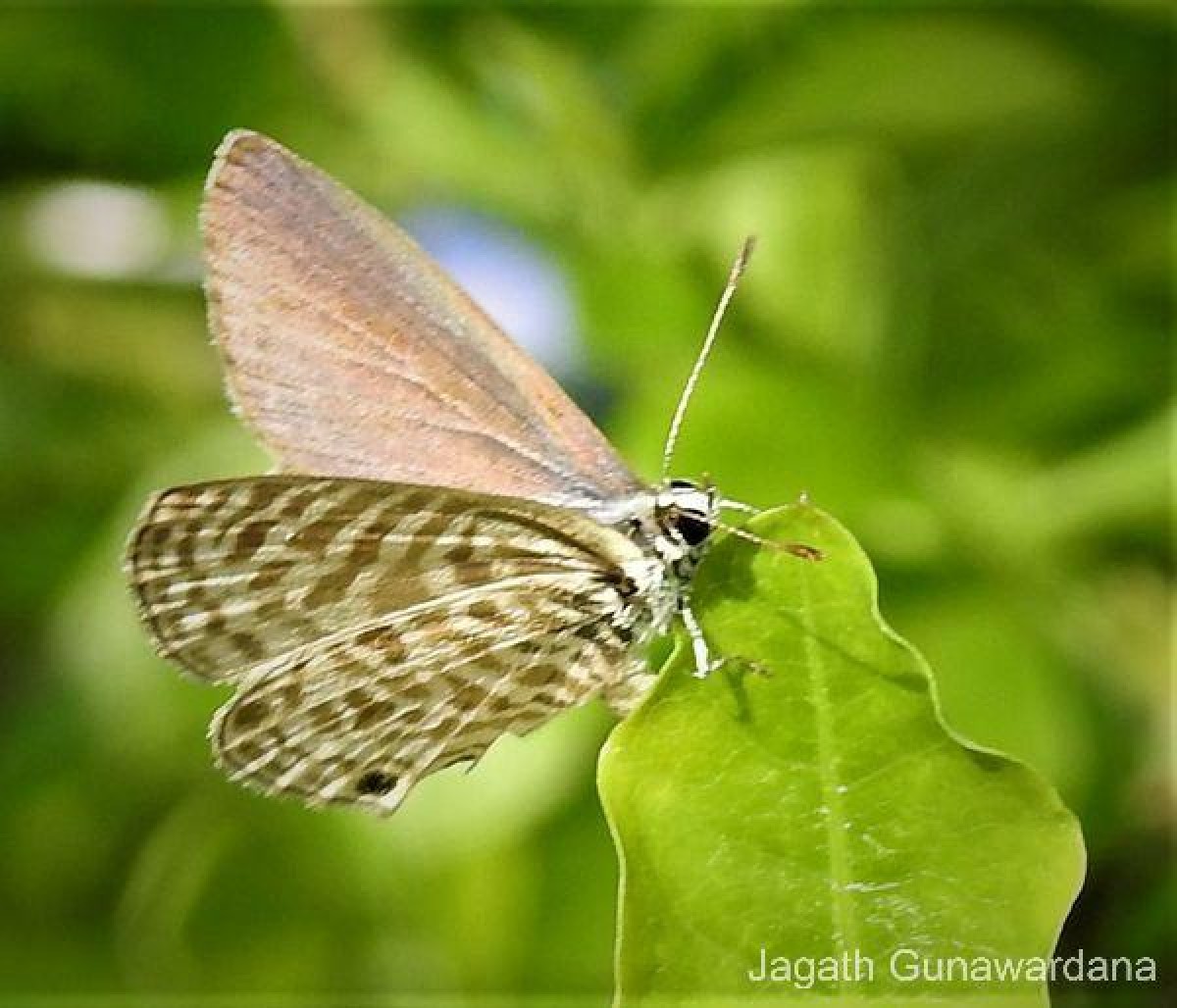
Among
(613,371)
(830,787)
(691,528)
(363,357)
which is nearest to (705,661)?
(830,787)

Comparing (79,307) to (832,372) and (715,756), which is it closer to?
(832,372)

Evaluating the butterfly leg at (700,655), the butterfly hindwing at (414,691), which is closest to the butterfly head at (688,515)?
the butterfly hindwing at (414,691)

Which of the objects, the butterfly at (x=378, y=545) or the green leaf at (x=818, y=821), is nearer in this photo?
the green leaf at (x=818, y=821)

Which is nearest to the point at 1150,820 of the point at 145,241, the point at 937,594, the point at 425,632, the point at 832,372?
the point at 937,594

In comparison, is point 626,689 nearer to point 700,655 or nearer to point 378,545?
point 378,545

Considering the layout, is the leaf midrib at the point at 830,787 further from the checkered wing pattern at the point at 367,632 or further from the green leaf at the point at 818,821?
the checkered wing pattern at the point at 367,632
